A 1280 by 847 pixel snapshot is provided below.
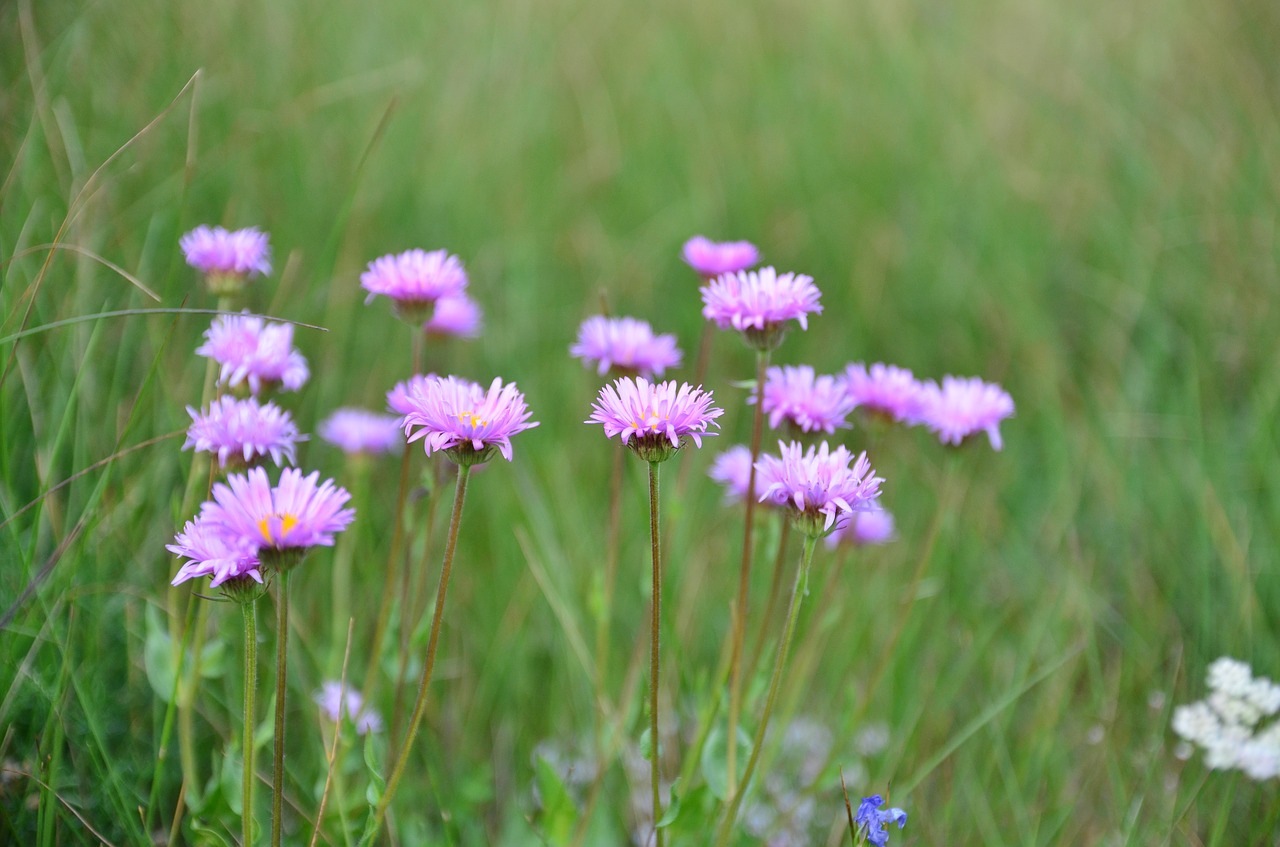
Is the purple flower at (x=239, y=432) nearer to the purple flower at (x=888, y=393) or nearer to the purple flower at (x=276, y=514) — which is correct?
the purple flower at (x=276, y=514)

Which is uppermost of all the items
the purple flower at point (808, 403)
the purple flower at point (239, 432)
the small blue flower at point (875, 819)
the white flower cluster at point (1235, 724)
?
the purple flower at point (808, 403)

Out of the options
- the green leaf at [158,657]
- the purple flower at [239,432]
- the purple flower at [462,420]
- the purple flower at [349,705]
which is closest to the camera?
the purple flower at [462,420]

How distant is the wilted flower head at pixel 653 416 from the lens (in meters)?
1.00

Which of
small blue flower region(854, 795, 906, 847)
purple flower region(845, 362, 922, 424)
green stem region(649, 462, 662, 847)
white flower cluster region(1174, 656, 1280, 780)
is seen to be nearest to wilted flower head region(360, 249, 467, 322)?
green stem region(649, 462, 662, 847)

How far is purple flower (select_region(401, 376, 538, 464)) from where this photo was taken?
99 centimetres

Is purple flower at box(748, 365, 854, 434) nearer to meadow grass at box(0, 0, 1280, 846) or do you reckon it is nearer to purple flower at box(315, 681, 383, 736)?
meadow grass at box(0, 0, 1280, 846)

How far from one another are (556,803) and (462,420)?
645 millimetres

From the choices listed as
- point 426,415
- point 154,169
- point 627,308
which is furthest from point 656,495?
point 154,169

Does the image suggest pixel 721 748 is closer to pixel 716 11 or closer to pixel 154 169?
pixel 154 169

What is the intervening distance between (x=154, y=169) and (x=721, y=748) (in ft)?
6.39

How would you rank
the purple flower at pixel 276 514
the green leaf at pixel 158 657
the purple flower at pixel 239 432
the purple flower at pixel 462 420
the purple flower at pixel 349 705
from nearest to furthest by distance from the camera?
the purple flower at pixel 276 514, the purple flower at pixel 462 420, the purple flower at pixel 239 432, the green leaf at pixel 158 657, the purple flower at pixel 349 705

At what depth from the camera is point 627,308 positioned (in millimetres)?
2625

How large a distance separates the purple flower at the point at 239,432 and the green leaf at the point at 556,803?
56 cm

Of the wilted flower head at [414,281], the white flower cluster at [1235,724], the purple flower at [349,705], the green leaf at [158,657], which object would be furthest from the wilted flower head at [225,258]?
the white flower cluster at [1235,724]
